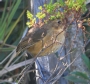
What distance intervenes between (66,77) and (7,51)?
122 cm

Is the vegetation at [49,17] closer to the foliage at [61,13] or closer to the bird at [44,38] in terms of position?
the foliage at [61,13]

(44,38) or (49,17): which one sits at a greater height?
(49,17)

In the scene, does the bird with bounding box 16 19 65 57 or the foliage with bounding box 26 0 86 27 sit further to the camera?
the bird with bounding box 16 19 65 57

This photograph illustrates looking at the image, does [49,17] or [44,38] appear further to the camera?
[44,38]

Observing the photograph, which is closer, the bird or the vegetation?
the vegetation

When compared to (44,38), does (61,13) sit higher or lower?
higher

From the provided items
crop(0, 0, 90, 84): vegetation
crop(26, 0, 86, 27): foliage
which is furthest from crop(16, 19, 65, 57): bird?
crop(26, 0, 86, 27): foliage

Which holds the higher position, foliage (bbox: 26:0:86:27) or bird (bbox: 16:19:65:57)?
foliage (bbox: 26:0:86:27)

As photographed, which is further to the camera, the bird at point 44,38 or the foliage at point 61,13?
the bird at point 44,38

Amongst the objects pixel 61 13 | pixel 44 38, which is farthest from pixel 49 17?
pixel 44 38

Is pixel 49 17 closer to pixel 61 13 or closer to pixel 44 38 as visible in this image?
pixel 61 13

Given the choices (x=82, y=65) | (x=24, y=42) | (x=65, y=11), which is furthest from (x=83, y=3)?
(x=82, y=65)

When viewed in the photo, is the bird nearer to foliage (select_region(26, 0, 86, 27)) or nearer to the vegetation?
the vegetation

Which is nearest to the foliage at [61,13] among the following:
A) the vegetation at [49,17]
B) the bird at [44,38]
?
the vegetation at [49,17]
